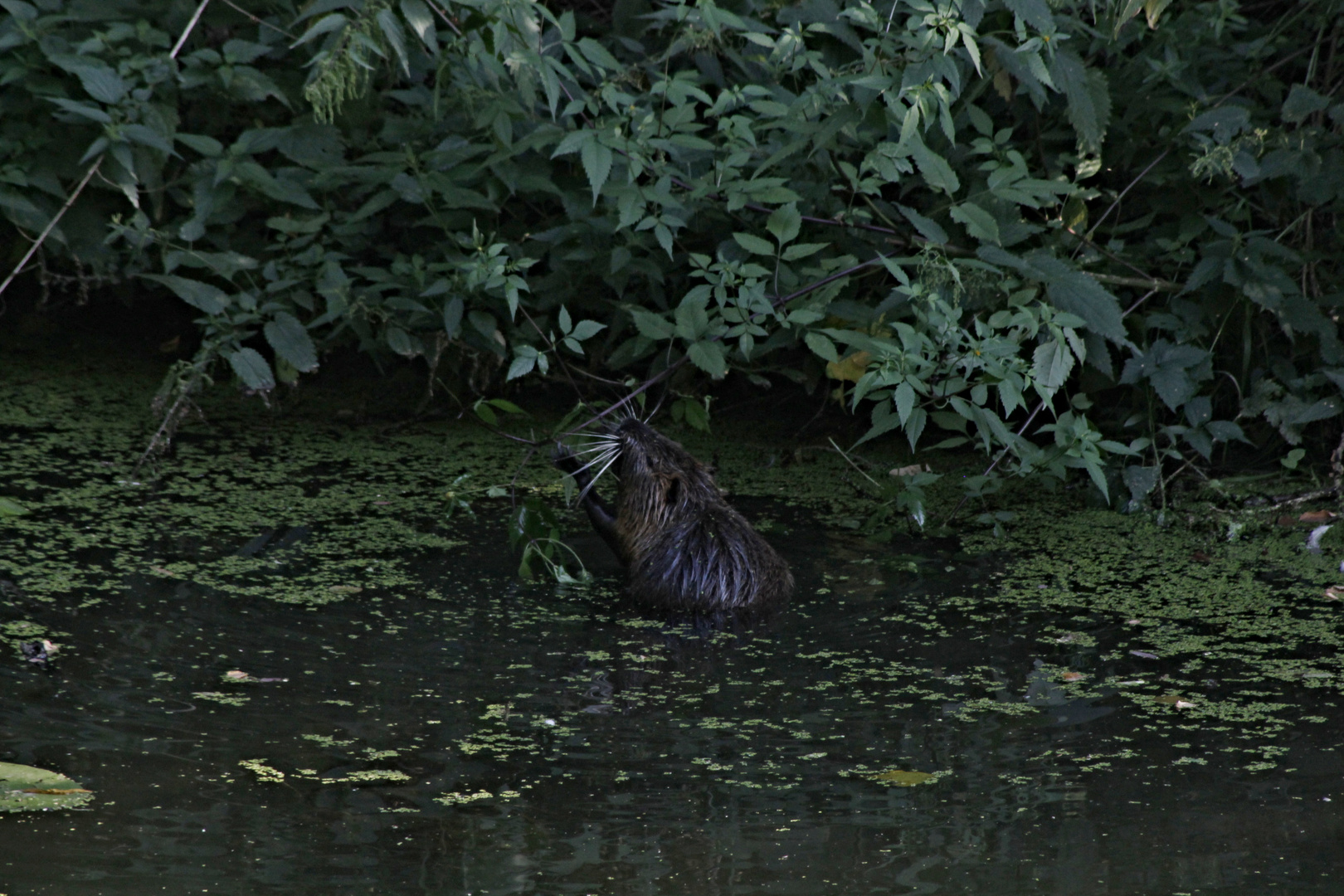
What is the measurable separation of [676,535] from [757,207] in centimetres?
105

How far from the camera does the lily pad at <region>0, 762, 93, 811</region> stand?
2.33 m

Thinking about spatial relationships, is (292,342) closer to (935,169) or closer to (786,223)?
(786,223)

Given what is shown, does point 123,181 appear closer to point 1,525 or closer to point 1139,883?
point 1,525

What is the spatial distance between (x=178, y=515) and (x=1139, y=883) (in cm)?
307

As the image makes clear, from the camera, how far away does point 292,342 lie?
184 inches

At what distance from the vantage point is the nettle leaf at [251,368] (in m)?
4.57

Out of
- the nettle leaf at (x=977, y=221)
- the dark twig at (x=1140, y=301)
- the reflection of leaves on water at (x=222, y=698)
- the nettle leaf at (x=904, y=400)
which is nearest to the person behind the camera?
the reflection of leaves on water at (x=222, y=698)

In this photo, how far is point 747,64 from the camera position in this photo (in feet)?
15.8

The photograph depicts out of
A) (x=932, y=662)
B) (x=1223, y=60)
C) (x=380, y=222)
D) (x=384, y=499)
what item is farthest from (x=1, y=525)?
(x=1223, y=60)

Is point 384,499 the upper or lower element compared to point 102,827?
upper

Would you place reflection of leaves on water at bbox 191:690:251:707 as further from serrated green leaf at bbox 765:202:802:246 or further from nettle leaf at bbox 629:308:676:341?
serrated green leaf at bbox 765:202:802:246

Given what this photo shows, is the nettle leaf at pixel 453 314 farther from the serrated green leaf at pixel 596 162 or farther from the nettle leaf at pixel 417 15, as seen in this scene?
the nettle leaf at pixel 417 15

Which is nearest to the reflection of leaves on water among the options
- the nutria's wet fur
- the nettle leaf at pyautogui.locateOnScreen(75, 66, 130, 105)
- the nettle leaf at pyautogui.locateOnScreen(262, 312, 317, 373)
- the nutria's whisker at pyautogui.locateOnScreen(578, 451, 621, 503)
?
the nutria's wet fur

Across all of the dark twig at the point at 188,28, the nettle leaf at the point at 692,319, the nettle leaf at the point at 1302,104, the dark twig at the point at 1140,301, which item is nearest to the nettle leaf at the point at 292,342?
the dark twig at the point at 188,28
